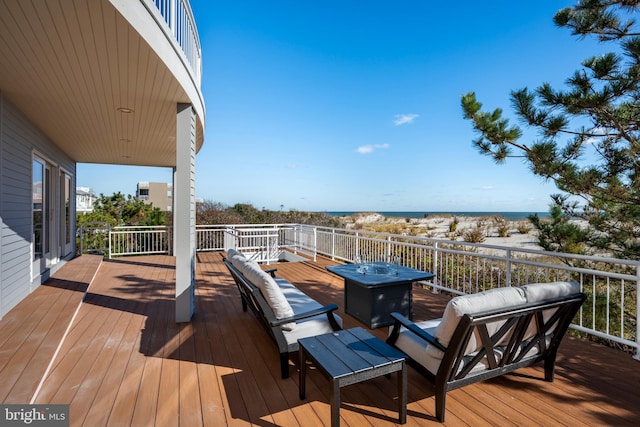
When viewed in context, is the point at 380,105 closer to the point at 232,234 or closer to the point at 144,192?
the point at 232,234

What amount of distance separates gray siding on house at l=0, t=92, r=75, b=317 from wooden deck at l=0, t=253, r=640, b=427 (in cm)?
38

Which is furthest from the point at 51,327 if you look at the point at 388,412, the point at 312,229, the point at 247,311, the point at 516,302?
→ the point at 312,229

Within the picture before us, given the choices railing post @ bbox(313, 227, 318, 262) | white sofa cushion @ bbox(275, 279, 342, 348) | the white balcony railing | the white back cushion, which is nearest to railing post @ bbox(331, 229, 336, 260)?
railing post @ bbox(313, 227, 318, 262)

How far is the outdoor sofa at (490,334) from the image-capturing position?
1855mm

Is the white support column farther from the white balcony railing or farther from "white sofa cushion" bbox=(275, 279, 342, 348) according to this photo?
"white sofa cushion" bbox=(275, 279, 342, 348)

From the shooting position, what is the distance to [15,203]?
4.14m

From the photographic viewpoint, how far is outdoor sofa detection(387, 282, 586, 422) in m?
1.86

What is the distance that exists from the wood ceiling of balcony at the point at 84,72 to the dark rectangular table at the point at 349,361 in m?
2.65

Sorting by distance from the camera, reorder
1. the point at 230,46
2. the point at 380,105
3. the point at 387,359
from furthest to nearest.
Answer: the point at 380,105 → the point at 230,46 → the point at 387,359

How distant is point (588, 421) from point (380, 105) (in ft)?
43.0

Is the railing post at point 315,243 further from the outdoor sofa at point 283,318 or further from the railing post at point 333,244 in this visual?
the outdoor sofa at point 283,318

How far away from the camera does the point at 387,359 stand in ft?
6.39

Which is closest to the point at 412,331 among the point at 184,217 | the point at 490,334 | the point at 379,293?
the point at 490,334

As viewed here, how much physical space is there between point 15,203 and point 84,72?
8.15 ft
